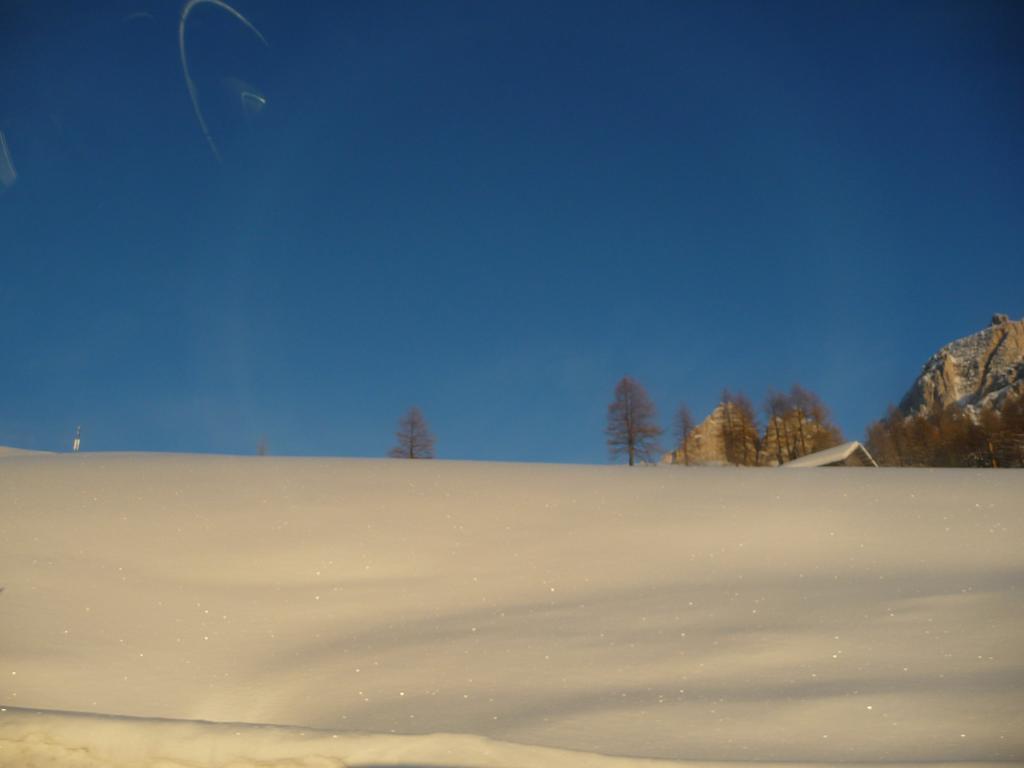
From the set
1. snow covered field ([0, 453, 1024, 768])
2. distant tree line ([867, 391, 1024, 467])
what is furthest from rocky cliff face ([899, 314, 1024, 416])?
snow covered field ([0, 453, 1024, 768])

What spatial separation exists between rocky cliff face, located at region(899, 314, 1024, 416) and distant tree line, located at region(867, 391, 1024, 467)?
109 ft

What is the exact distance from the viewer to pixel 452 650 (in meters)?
6.09

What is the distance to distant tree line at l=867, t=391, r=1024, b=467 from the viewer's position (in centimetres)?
3972

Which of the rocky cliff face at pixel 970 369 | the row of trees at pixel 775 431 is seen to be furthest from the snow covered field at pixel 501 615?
the rocky cliff face at pixel 970 369

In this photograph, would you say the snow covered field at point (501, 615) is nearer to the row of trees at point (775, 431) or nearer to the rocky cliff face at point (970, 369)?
the row of trees at point (775, 431)

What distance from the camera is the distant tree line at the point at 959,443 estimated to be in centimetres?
3972

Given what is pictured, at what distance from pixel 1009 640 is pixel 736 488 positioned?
587 cm

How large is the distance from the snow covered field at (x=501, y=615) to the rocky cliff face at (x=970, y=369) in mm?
77782

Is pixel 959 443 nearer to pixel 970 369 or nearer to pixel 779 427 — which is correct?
pixel 779 427

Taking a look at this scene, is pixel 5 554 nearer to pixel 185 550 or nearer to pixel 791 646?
pixel 185 550

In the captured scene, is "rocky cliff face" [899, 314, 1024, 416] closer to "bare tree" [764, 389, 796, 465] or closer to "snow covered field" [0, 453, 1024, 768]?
"bare tree" [764, 389, 796, 465]

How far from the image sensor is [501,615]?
22.7 ft

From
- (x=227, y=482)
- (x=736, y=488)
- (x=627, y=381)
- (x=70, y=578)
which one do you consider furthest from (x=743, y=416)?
(x=70, y=578)

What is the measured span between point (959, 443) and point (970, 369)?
47688mm
